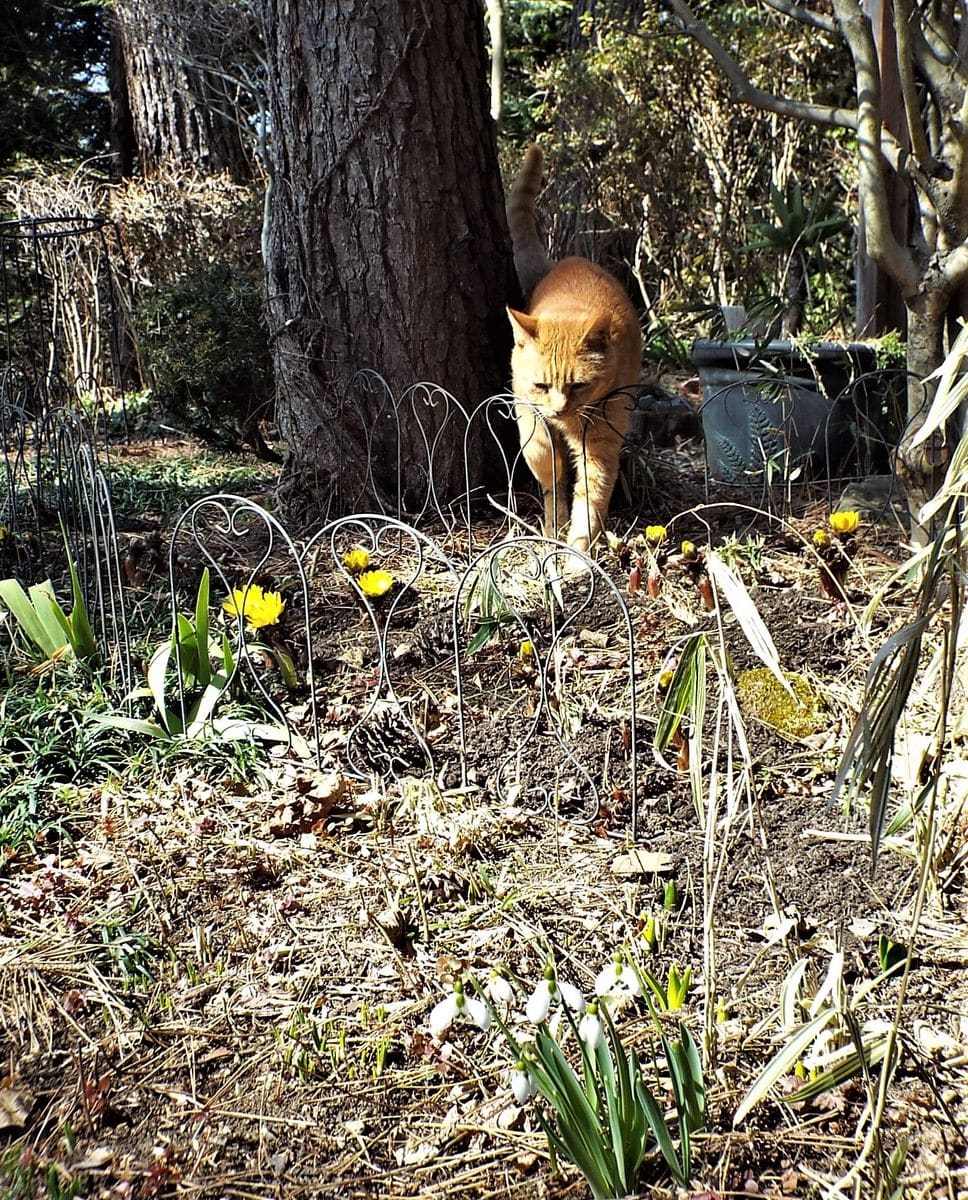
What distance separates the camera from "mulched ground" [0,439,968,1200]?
1.65 metres

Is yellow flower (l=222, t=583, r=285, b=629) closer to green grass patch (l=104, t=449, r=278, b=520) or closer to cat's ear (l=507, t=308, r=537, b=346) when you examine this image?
cat's ear (l=507, t=308, r=537, b=346)

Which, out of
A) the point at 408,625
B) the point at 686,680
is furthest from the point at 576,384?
the point at 686,680

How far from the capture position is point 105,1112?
176 centimetres

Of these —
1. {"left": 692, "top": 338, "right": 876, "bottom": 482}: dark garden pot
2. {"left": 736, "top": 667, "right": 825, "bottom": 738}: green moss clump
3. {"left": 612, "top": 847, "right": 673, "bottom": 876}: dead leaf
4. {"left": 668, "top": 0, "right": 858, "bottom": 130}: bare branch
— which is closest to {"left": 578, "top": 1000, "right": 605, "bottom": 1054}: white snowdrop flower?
{"left": 612, "top": 847, "right": 673, "bottom": 876}: dead leaf

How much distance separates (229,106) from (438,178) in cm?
699

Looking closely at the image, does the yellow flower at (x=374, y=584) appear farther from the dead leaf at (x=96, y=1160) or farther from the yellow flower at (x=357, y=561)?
the dead leaf at (x=96, y=1160)

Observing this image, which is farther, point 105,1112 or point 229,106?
point 229,106

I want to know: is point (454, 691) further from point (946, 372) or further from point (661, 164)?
point (661, 164)

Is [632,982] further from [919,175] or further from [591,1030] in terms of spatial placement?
[919,175]

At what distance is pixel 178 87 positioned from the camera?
9.20m

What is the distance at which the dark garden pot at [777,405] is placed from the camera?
15.4 ft

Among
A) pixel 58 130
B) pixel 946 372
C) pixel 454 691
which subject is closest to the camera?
pixel 946 372

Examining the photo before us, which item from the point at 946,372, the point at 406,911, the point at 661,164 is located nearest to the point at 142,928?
the point at 406,911

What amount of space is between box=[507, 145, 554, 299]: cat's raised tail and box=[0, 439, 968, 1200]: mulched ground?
2.22m
